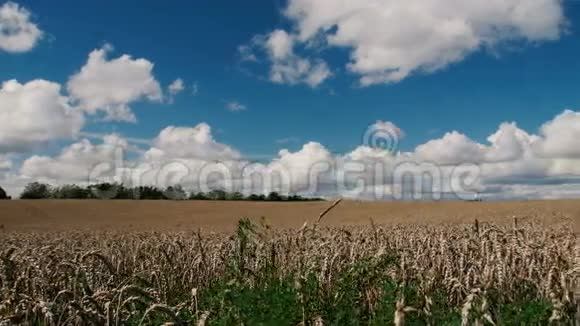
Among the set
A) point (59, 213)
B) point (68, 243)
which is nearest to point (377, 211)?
point (59, 213)

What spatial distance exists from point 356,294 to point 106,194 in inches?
2698

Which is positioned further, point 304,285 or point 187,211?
point 187,211

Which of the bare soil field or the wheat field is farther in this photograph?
the bare soil field

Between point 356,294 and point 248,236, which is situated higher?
point 248,236

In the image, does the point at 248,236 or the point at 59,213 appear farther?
the point at 59,213

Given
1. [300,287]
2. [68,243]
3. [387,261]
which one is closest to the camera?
[300,287]

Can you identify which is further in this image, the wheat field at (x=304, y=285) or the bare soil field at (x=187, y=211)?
the bare soil field at (x=187, y=211)

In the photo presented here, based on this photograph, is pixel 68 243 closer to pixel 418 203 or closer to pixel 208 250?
pixel 208 250

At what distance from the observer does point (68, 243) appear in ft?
42.2

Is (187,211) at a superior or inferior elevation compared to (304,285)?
inferior

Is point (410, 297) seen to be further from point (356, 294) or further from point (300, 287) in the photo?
point (300, 287)

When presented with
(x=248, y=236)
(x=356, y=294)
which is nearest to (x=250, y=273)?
(x=248, y=236)

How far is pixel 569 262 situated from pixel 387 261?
9.09 feet

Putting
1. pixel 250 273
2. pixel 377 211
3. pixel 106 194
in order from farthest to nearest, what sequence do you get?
pixel 106 194 < pixel 377 211 < pixel 250 273
